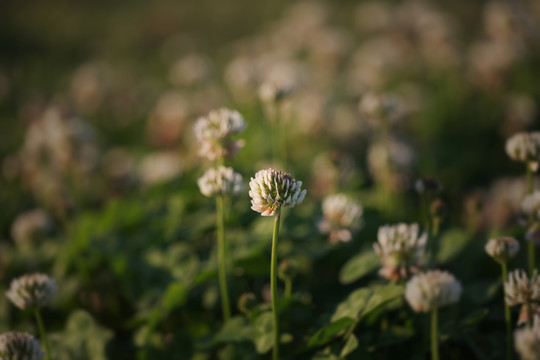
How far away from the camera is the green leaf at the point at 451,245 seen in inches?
91.7

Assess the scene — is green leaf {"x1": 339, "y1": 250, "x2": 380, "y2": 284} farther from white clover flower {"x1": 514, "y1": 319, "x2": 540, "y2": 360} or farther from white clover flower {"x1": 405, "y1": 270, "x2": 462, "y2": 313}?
white clover flower {"x1": 514, "y1": 319, "x2": 540, "y2": 360}

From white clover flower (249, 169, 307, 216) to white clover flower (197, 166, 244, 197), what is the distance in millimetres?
365

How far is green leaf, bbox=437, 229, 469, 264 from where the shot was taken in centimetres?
233

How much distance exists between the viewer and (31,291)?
1891 mm

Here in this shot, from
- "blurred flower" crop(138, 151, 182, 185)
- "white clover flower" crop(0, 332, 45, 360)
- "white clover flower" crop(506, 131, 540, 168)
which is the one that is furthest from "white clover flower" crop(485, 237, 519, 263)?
"blurred flower" crop(138, 151, 182, 185)

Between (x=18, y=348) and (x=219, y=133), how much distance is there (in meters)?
1.05

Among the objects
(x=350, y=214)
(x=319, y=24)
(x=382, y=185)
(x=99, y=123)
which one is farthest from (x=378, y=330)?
(x=99, y=123)

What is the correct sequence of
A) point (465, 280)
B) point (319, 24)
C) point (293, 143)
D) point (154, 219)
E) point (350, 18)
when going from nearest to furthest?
point (465, 280), point (154, 219), point (293, 143), point (319, 24), point (350, 18)

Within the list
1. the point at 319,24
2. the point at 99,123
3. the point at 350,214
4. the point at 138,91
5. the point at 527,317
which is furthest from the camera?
the point at 138,91

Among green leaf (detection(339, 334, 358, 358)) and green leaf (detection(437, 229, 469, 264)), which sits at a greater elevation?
green leaf (detection(437, 229, 469, 264))

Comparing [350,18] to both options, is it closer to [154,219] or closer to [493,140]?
[493,140]

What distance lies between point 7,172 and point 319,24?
11.5 ft

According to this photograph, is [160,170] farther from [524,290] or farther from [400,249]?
[524,290]

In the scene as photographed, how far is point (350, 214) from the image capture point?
227 cm
